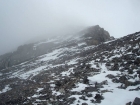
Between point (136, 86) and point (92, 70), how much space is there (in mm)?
7809

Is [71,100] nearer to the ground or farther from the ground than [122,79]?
nearer to the ground

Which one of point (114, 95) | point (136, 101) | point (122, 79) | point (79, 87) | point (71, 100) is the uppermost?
point (122, 79)

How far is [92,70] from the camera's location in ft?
72.9

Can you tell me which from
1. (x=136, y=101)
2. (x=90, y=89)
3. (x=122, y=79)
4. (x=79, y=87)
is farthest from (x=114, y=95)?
(x=79, y=87)

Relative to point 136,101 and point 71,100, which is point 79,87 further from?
point 136,101

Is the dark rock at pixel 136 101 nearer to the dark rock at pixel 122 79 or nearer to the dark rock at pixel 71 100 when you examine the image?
the dark rock at pixel 122 79

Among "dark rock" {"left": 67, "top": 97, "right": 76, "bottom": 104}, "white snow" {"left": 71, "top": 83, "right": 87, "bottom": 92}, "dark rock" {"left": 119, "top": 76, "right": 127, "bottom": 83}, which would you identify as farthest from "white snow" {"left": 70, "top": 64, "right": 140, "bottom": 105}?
"dark rock" {"left": 119, "top": 76, "right": 127, "bottom": 83}

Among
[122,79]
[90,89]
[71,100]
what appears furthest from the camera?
[122,79]

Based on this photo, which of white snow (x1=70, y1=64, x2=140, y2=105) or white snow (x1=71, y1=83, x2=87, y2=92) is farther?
white snow (x1=71, y1=83, x2=87, y2=92)

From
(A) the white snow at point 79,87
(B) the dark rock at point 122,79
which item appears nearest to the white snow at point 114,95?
(A) the white snow at point 79,87

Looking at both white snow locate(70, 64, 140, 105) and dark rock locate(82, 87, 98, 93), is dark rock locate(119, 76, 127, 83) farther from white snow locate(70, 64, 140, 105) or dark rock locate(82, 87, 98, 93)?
dark rock locate(82, 87, 98, 93)

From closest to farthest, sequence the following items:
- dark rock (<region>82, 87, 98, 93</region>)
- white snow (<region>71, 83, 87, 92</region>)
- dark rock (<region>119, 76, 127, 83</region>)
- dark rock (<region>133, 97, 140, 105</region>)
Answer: dark rock (<region>133, 97, 140, 105</region>)
dark rock (<region>82, 87, 98, 93</region>)
dark rock (<region>119, 76, 127, 83</region>)
white snow (<region>71, 83, 87, 92</region>)

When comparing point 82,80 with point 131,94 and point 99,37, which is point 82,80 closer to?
point 131,94

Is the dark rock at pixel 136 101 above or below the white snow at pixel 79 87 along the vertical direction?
above
